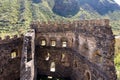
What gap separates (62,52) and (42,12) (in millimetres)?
48725

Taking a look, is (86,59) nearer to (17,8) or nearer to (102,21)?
(102,21)

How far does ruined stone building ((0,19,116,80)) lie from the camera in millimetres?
19047

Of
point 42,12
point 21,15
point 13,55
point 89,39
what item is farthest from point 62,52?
point 42,12

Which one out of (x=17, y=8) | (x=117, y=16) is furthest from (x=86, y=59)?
(x=117, y=16)

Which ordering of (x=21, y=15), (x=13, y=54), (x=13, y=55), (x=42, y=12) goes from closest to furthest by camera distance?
(x=13, y=55)
(x=13, y=54)
(x=21, y=15)
(x=42, y=12)

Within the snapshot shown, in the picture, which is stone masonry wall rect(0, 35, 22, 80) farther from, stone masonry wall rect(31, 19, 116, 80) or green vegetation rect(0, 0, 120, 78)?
green vegetation rect(0, 0, 120, 78)

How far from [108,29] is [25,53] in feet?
28.7

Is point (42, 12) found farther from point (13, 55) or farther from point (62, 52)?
point (13, 55)

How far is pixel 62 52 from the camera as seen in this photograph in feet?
100

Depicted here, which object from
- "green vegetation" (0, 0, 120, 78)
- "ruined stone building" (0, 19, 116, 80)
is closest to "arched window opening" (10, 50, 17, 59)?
"ruined stone building" (0, 19, 116, 80)

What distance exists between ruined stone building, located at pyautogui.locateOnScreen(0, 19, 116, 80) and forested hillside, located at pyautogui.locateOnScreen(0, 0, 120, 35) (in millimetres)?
26256

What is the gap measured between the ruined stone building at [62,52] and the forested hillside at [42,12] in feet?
86.1

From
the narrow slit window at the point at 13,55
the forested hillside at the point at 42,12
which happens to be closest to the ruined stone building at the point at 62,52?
the narrow slit window at the point at 13,55

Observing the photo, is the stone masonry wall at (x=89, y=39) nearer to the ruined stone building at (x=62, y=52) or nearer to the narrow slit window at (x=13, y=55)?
the ruined stone building at (x=62, y=52)
